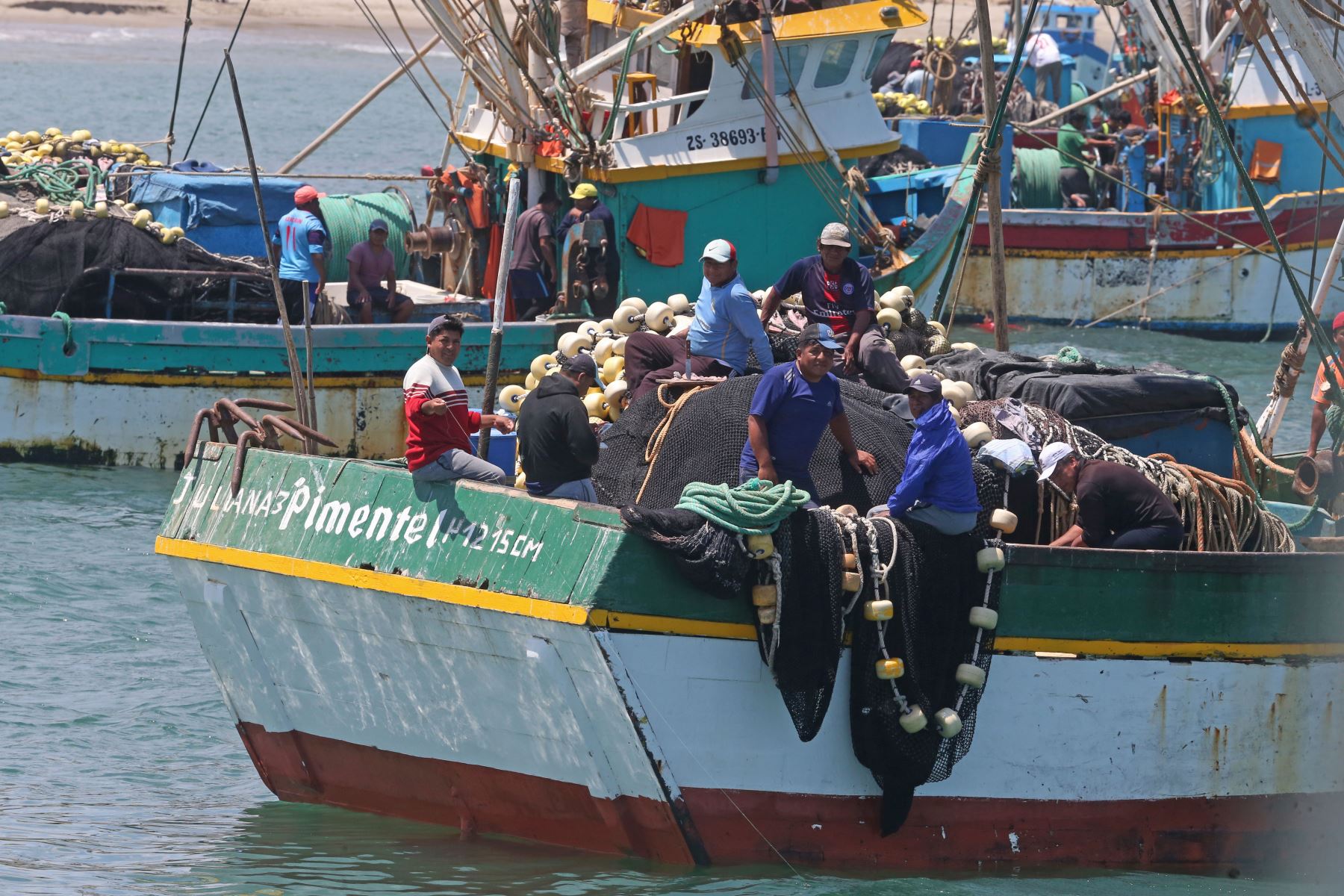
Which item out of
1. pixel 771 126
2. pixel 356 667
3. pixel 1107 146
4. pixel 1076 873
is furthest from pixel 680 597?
pixel 1107 146

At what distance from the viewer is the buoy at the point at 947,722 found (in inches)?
305

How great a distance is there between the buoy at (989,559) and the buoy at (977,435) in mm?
914

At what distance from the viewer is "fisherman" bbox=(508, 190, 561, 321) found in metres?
16.6

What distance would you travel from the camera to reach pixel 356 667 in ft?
27.7

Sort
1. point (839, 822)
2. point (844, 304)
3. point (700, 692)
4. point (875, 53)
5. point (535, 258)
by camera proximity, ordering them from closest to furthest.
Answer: point (700, 692) → point (839, 822) → point (844, 304) → point (535, 258) → point (875, 53)

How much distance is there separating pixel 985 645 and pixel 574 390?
2.19 m

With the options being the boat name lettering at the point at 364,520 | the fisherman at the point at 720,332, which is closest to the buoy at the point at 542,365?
the fisherman at the point at 720,332

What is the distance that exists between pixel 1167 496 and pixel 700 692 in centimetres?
266

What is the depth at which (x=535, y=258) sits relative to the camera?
16.7 m

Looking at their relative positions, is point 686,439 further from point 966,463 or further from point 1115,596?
point 1115,596

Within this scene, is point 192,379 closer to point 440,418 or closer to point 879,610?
point 440,418

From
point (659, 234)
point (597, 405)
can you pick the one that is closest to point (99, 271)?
point (659, 234)

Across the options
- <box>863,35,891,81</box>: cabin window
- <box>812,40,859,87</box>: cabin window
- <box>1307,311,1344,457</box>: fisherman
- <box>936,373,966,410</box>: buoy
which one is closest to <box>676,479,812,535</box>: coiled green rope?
<box>936,373,966,410</box>: buoy

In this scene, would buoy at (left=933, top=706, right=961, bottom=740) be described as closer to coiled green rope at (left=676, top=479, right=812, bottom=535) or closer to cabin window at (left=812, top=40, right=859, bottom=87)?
coiled green rope at (left=676, top=479, right=812, bottom=535)
